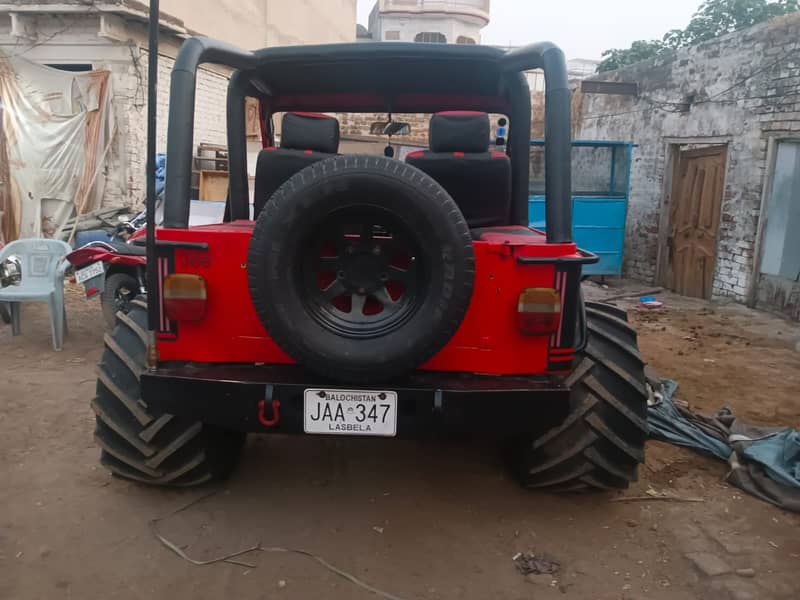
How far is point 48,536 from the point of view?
9.53ft

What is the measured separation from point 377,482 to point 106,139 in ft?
29.0

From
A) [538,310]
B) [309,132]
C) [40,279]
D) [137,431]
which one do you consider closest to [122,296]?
[40,279]

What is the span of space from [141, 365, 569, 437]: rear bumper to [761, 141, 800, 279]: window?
21.8 feet

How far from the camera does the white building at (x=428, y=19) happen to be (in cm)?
3834

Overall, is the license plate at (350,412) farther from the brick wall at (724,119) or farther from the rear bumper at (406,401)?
the brick wall at (724,119)

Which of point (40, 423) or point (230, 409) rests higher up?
point (230, 409)

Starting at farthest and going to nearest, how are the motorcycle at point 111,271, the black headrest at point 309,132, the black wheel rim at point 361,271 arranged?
the motorcycle at point 111,271 → the black headrest at point 309,132 → the black wheel rim at point 361,271

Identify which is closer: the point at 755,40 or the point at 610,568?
the point at 610,568

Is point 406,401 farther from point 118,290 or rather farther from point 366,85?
point 118,290

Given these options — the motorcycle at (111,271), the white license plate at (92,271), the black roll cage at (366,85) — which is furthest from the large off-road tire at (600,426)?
the white license plate at (92,271)

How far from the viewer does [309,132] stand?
10.9ft

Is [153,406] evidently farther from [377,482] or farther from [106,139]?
[106,139]

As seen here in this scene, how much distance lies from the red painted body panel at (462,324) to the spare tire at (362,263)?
264 millimetres

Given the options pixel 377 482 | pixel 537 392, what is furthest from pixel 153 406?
pixel 537 392
